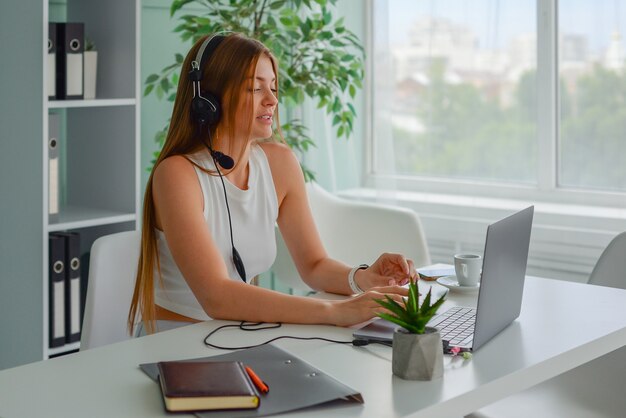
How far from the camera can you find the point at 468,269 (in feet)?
6.57

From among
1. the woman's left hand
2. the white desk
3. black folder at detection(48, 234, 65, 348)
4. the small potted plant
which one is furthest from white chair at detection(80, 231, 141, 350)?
the small potted plant

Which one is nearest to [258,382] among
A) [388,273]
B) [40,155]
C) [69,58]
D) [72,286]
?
[388,273]

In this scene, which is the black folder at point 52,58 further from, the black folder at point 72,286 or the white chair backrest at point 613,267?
the white chair backrest at point 613,267

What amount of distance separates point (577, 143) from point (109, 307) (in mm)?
2035

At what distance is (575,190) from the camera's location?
3445mm

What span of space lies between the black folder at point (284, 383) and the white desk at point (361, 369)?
0.02m

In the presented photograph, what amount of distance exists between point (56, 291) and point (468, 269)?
1436 mm

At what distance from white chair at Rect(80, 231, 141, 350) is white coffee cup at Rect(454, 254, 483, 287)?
785 millimetres

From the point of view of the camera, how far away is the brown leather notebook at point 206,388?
4.03 feet

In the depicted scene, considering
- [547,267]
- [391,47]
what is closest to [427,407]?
[547,267]

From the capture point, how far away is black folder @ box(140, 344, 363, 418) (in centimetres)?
124

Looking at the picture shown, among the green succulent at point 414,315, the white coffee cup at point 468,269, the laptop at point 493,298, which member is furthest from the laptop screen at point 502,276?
the white coffee cup at point 468,269

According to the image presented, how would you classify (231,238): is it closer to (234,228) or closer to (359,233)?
(234,228)

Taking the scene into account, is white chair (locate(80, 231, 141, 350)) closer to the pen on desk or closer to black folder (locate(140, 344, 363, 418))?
black folder (locate(140, 344, 363, 418))
